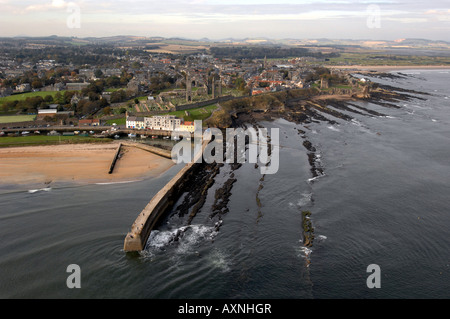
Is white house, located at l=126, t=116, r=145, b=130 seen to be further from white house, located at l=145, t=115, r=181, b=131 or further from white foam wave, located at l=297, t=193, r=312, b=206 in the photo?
white foam wave, located at l=297, t=193, r=312, b=206

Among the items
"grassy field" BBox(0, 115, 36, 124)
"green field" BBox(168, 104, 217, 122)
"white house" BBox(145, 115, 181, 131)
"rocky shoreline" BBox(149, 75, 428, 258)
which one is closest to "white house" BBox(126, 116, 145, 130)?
"white house" BBox(145, 115, 181, 131)

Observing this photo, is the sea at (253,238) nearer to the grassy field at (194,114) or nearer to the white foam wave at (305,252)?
the white foam wave at (305,252)

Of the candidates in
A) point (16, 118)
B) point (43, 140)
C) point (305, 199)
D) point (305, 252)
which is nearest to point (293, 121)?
point (305, 199)

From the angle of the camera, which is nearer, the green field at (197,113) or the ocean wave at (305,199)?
the ocean wave at (305,199)

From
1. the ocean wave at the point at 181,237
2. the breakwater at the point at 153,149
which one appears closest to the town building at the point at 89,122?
the breakwater at the point at 153,149

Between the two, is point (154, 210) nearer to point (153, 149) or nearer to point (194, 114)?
point (153, 149)

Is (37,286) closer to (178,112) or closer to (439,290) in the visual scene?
(439,290)
